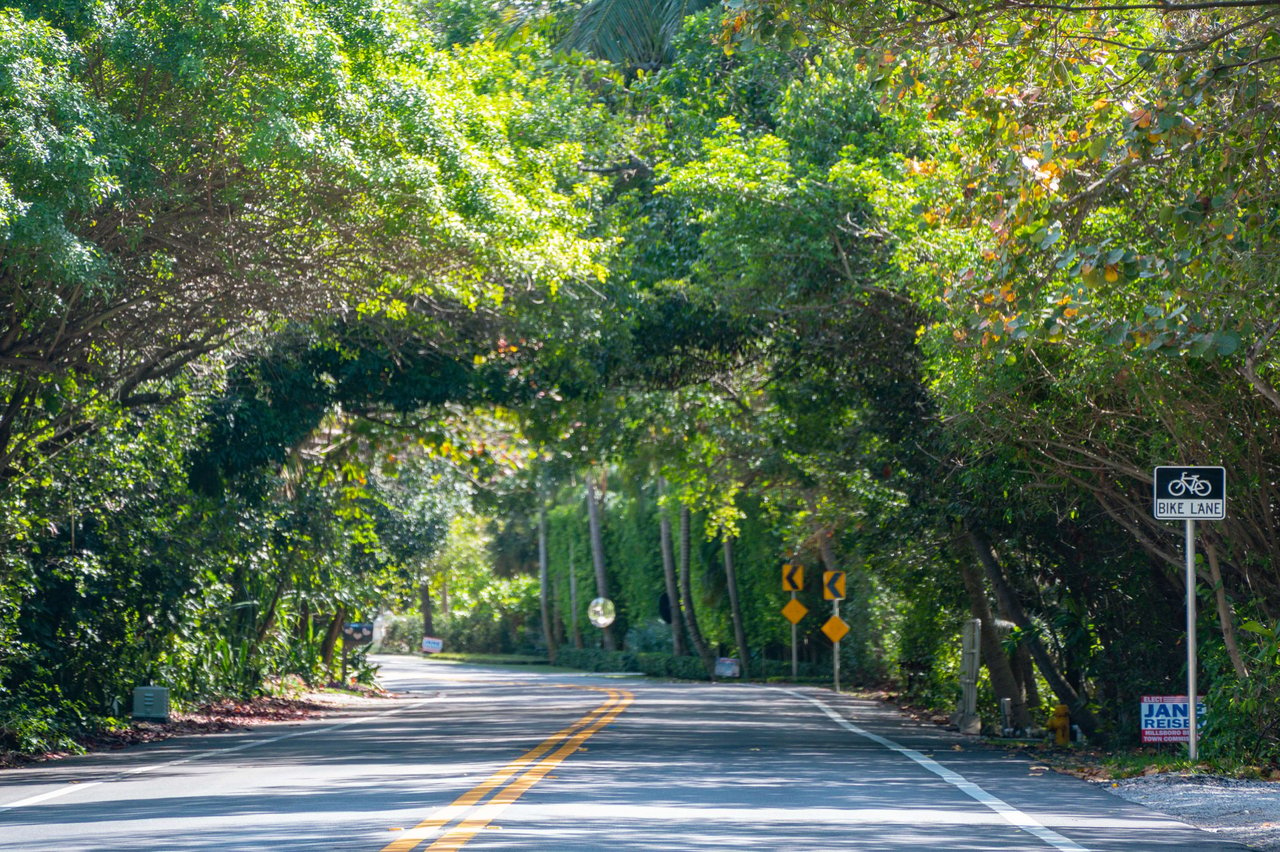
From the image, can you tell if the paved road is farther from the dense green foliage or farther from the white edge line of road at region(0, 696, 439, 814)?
the dense green foliage

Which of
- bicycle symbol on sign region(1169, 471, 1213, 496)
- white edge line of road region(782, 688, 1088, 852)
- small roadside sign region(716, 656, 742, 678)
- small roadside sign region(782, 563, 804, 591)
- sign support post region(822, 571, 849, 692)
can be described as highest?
bicycle symbol on sign region(1169, 471, 1213, 496)

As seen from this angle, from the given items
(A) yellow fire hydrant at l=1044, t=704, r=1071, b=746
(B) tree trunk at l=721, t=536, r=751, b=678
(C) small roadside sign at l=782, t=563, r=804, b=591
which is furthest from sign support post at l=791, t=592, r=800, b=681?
(A) yellow fire hydrant at l=1044, t=704, r=1071, b=746

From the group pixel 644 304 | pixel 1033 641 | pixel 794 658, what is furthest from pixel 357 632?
pixel 1033 641

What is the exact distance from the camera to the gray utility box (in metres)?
20.9

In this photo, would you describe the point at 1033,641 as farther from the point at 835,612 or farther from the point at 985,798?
the point at 835,612

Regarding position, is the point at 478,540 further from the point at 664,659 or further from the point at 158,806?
the point at 158,806

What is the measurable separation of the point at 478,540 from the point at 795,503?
29.9 m

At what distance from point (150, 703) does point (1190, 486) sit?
1359cm

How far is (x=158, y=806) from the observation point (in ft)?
38.5

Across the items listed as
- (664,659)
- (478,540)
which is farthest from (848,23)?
(478,540)

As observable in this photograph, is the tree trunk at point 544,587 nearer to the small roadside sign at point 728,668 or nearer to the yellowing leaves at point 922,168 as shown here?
the small roadside sign at point 728,668

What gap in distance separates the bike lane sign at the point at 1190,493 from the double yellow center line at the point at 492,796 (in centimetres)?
600

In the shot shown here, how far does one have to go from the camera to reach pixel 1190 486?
46.5 feet

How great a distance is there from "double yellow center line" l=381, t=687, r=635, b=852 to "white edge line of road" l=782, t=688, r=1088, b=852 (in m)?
3.54
